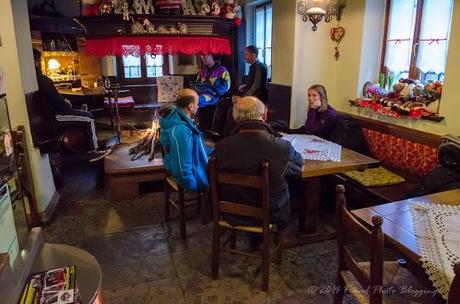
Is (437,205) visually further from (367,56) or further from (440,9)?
(367,56)

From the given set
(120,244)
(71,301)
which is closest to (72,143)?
(120,244)

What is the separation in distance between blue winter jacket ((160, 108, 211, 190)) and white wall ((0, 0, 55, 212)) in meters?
1.23

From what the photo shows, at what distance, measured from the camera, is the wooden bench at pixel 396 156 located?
2818mm

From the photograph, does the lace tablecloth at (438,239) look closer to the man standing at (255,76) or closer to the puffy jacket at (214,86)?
the man standing at (255,76)

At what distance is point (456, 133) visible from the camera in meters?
2.76

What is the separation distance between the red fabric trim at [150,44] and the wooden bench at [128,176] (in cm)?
113

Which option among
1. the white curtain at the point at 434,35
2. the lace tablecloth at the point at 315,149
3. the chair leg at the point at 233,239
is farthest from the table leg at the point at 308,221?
the white curtain at the point at 434,35

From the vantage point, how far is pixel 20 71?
2822mm

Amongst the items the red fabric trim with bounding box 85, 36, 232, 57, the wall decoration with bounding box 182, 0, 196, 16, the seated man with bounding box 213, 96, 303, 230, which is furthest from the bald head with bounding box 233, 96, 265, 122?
the wall decoration with bounding box 182, 0, 196, 16

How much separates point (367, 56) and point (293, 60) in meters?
0.77

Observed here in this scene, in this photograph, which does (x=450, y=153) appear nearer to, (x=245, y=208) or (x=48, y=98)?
(x=245, y=208)

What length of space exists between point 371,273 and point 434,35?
99.9 inches

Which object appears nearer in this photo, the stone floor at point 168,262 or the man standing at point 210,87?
the stone floor at point 168,262

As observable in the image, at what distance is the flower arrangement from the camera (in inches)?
115
